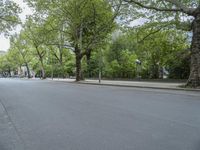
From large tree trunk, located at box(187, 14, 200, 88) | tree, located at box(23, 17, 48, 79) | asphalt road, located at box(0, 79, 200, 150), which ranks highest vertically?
tree, located at box(23, 17, 48, 79)

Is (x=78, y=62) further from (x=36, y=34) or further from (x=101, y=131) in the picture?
(x=101, y=131)

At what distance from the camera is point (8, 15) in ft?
106

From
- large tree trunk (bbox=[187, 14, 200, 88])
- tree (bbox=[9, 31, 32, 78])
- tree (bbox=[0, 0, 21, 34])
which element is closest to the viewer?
large tree trunk (bbox=[187, 14, 200, 88])

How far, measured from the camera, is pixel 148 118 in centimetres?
721

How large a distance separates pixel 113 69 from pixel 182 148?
3605 cm

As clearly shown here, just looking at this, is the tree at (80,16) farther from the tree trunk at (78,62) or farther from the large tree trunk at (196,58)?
the large tree trunk at (196,58)

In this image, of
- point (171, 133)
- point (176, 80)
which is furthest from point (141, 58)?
point (171, 133)

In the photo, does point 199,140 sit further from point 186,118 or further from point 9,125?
point 9,125

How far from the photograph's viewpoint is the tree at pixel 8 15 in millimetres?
31219

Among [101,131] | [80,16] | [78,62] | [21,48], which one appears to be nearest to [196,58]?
[101,131]

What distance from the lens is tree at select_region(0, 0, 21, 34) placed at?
3122cm

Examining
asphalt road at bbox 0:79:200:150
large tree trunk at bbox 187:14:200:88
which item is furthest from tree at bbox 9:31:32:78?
asphalt road at bbox 0:79:200:150

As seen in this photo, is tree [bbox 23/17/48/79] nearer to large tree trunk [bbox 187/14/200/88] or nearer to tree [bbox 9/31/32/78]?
tree [bbox 9/31/32/78]

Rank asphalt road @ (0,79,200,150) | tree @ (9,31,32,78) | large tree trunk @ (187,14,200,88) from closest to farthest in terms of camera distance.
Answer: asphalt road @ (0,79,200,150) < large tree trunk @ (187,14,200,88) < tree @ (9,31,32,78)
